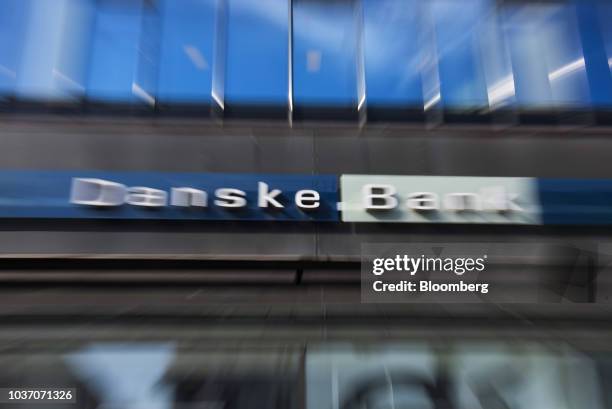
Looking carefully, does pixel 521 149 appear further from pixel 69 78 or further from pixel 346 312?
pixel 69 78

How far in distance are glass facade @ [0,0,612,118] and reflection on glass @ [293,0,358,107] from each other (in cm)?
1

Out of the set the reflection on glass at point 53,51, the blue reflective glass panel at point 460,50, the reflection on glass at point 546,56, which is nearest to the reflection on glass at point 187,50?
the reflection on glass at point 53,51

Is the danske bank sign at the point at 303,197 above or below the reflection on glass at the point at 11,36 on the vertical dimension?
below

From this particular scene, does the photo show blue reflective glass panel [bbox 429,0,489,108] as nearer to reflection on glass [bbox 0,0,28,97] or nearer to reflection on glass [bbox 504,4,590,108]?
reflection on glass [bbox 504,4,590,108]

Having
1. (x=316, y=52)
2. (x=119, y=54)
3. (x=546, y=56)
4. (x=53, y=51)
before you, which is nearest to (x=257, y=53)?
(x=316, y=52)

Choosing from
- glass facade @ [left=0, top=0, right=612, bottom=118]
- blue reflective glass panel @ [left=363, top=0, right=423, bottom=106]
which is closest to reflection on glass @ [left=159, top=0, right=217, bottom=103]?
glass facade @ [left=0, top=0, right=612, bottom=118]

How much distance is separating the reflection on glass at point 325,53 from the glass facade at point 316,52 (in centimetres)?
1

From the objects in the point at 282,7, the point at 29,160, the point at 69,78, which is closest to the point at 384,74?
the point at 282,7

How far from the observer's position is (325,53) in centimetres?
389

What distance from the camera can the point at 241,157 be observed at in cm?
354

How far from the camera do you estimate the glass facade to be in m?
3.70

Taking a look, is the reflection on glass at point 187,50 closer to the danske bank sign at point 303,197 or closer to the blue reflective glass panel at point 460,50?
the danske bank sign at point 303,197

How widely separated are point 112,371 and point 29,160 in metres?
2.38

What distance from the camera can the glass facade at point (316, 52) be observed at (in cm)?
370
